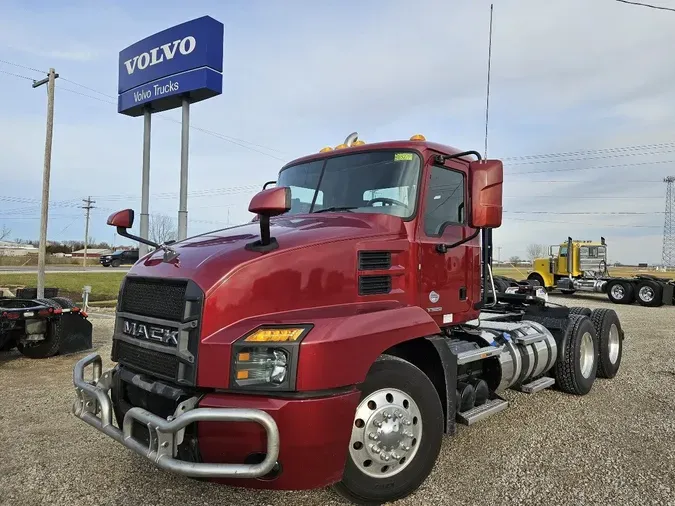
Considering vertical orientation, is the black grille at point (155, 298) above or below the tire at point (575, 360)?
above

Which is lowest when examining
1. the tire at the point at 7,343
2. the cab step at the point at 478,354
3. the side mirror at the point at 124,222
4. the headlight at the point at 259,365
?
the tire at the point at 7,343

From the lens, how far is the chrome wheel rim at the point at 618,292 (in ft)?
65.4

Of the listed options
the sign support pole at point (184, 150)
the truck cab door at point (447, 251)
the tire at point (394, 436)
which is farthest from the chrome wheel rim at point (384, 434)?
the sign support pole at point (184, 150)

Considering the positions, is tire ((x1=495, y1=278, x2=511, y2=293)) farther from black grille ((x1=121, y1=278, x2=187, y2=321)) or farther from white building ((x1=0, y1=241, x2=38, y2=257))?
white building ((x1=0, y1=241, x2=38, y2=257))

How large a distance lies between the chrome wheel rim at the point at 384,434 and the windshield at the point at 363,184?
137 centimetres

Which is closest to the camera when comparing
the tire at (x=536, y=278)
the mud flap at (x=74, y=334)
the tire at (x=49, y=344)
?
the tire at (x=49, y=344)

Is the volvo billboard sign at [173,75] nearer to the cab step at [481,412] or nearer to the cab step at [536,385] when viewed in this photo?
the cab step at [536,385]

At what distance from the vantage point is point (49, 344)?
25.6 ft

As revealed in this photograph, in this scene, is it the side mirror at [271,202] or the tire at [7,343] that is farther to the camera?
the tire at [7,343]

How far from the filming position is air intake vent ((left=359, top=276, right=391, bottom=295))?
3.35 metres

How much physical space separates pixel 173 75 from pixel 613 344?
10.3 metres

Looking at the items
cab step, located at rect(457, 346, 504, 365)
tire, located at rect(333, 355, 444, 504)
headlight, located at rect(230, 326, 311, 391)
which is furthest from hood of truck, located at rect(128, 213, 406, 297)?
cab step, located at rect(457, 346, 504, 365)

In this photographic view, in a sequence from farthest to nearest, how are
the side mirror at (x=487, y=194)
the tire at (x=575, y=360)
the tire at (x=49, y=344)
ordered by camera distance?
the tire at (x=49, y=344) < the tire at (x=575, y=360) < the side mirror at (x=487, y=194)

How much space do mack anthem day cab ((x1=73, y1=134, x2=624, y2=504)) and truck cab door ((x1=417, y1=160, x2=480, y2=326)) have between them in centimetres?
2
